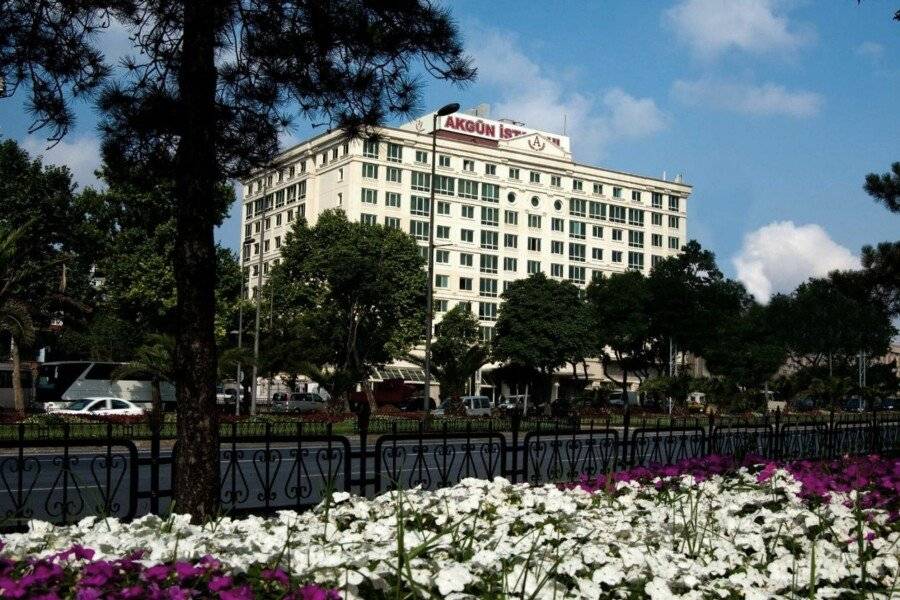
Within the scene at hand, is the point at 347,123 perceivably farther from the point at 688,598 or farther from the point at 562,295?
the point at 562,295

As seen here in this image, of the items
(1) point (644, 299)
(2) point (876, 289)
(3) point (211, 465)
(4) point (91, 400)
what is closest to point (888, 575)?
(3) point (211, 465)

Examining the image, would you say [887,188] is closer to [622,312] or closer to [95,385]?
[95,385]

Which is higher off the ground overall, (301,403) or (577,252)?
(577,252)

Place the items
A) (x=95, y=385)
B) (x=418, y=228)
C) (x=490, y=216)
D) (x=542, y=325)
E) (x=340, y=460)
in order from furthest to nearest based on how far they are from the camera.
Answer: (x=490, y=216) → (x=418, y=228) → (x=542, y=325) → (x=95, y=385) → (x=340, y=460)

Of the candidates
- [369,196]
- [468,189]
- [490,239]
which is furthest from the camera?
[490,239]

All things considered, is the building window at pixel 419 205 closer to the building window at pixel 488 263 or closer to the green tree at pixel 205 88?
the building window at pixel 488 263

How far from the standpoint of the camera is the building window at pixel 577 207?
298ft

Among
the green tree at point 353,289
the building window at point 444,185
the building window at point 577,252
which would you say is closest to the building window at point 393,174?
the building window at point 444,185

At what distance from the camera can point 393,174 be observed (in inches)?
3182

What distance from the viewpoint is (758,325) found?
79125mm

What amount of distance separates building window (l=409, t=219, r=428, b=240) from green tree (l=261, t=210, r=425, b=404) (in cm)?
2435

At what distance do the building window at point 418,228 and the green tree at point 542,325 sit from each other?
20.1m

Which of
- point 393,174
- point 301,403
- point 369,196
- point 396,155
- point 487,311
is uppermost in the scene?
point 396,155

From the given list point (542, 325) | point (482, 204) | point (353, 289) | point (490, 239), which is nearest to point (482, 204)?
point (482, 204)
